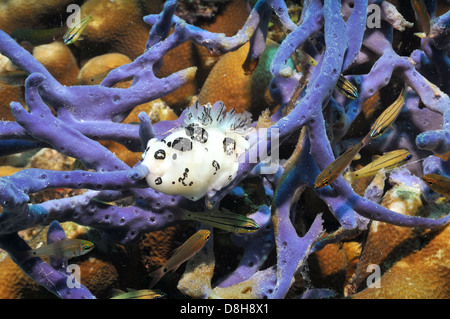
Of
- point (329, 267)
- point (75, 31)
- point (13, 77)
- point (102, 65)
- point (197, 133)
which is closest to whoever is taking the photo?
point (197, 133)

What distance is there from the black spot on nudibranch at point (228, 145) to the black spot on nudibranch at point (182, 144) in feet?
0.66

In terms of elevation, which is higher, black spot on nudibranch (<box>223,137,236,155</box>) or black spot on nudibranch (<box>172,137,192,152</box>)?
black spot on nudibranch (<box>172,137,192,152</box>)

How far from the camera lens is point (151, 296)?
90.2 inches

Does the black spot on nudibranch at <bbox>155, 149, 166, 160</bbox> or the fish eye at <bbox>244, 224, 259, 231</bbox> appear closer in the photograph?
the black spot on nudibranch at <bbox>155, 149, 166, 160</bbox>

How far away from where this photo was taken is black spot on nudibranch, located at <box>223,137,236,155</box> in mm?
1856

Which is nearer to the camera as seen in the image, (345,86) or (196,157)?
(196,157)

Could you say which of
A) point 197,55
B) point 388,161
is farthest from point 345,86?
point 197,55

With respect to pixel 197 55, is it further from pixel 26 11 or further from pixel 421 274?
pixel 421 274

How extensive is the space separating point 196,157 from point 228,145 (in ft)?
0.69

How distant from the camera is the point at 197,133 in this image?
1825 millimetres

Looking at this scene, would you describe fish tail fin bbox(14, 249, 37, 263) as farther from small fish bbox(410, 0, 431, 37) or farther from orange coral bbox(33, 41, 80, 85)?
small fish bbox(410, 0, 431, 37)

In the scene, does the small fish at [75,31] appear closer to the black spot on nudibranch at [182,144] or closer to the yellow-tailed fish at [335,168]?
the black spot on nudibranch at [182,144]

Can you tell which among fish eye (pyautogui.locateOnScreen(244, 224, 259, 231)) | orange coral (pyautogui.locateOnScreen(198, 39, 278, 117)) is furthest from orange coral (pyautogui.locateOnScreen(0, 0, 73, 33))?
fish eye (pyautogui.locateOnScreen(244, 224, 259, 231))

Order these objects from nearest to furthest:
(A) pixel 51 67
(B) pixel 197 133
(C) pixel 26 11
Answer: (B) pixel 197 133 → (A) pixel 51 67 → (C) pixel 26 11
